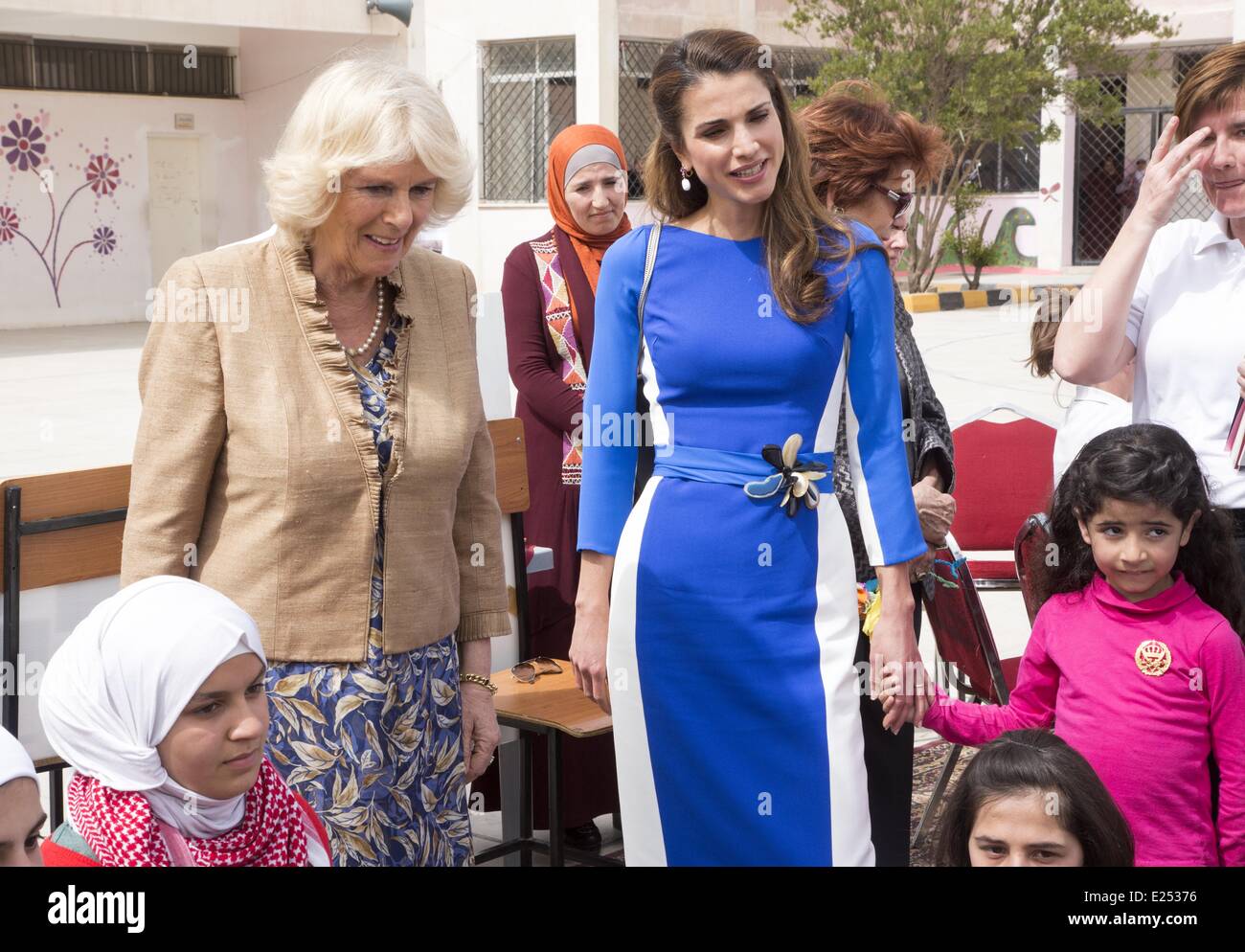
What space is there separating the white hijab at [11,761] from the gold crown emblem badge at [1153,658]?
1888mm

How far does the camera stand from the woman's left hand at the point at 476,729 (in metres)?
2.68

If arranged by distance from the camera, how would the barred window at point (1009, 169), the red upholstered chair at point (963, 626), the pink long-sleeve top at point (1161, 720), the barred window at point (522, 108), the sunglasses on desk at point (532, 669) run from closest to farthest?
the pink long-sleeve top at point (1161, 720)
the red upholstered chair at point (963, 626)
the sunglasses on desk at point (532, 669)
the barred window at point (522, 108)
the barred window at point (1009, 169)

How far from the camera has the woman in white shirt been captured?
115 inches

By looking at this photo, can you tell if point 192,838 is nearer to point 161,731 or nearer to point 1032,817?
point 161,731

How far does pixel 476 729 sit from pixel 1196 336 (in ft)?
5.04

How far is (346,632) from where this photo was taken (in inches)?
95.0

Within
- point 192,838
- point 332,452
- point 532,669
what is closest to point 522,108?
point 532,669

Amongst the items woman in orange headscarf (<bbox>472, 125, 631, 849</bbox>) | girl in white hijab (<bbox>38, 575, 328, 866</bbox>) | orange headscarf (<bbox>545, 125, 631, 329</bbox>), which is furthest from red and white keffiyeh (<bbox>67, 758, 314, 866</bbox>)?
orange headscarf (<bbox>545, 125, 631, 329</bbox>)

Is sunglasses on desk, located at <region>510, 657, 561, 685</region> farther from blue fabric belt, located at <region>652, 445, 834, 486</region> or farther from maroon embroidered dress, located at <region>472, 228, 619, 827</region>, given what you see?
blue fabric belt, located at <region>652, 445, 834, 486</region>

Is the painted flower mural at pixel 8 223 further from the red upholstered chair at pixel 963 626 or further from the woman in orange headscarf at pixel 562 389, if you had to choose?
the red upholstered chair at pixel 963 626

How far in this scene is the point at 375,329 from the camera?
2539 mm

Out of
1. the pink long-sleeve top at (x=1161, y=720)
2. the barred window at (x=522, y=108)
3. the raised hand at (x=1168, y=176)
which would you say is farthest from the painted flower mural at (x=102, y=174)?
the pink long-sleeve top at (x=1161, y=720)

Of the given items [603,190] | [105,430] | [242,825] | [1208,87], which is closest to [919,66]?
[105,430]

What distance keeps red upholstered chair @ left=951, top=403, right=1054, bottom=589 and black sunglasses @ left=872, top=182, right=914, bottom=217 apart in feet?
5.75
